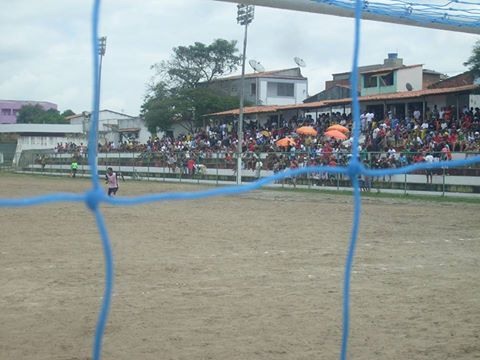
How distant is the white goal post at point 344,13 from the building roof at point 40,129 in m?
64.6

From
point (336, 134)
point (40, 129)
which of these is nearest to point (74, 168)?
point (336, 134)

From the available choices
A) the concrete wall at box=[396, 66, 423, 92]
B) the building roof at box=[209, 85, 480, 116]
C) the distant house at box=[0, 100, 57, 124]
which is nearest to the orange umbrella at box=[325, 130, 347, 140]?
the building roof at box=[209, 85, 480, 116]

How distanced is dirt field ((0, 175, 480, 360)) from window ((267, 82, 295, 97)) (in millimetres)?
45256

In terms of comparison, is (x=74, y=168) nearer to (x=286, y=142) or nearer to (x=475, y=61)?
(x=286, y=142)

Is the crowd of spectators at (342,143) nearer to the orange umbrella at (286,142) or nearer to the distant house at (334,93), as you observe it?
the orange umbrella at (286,142)

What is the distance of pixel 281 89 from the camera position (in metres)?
60.3

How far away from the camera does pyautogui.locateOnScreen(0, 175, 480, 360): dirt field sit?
5.46 meters

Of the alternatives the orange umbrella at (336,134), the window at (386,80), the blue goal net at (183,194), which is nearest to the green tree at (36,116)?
the window at (386,80)

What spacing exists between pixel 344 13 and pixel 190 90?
153 feet

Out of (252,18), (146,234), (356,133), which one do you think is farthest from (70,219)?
(252,18)

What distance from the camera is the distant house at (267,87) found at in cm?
5888

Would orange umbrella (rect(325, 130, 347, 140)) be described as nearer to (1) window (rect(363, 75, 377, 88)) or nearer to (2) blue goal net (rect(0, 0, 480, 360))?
(1) window (rect(363, 75, 377, 88))

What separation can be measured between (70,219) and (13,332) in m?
10.4

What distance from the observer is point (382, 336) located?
5.73 m
